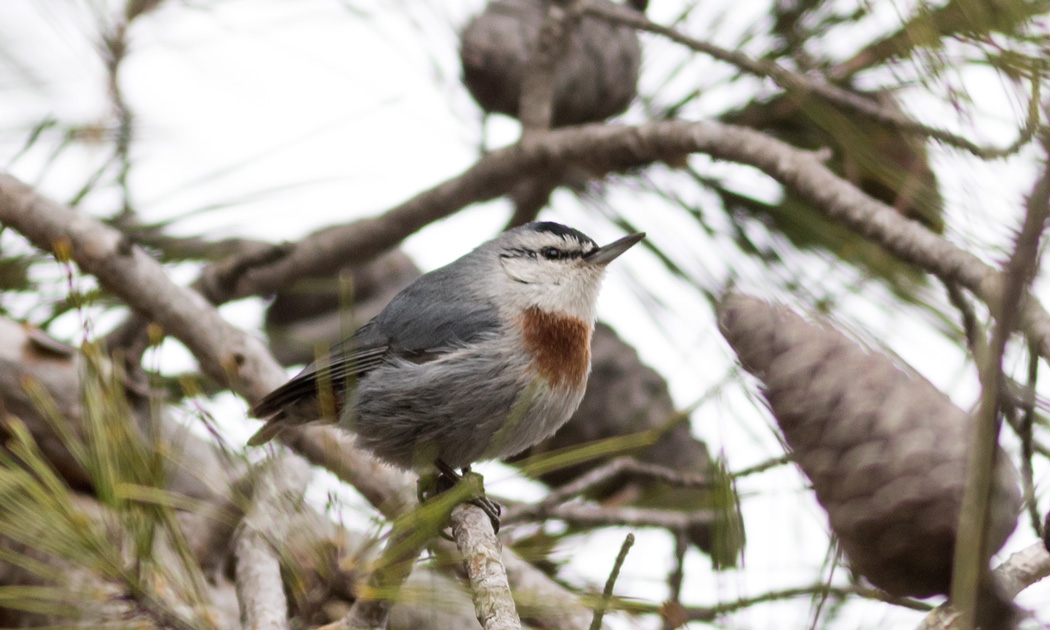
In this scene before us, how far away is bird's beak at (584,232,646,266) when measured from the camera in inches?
109

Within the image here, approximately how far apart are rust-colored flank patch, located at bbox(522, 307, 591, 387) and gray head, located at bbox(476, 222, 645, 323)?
42 millimetres

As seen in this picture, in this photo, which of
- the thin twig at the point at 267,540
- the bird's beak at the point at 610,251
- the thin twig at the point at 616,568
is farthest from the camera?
the bird's beak at the point at 610,251

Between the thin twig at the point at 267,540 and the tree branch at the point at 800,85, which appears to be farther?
the tree branch at the point at 800,85

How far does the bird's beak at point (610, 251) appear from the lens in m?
2.78

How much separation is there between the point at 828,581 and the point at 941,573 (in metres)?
0.13

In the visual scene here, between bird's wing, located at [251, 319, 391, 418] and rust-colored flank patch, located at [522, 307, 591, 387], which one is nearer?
bird's wing, located at [251, 319, 391, 418]

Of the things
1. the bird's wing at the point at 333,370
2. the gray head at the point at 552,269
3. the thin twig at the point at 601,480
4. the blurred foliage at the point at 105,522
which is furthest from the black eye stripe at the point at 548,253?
the blurred foliage at the point at 105,522

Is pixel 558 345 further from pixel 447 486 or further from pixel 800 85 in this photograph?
pixel 800 85

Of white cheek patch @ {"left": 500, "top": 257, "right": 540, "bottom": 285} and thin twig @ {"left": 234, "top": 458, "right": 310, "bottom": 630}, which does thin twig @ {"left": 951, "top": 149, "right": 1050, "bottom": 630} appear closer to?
thin twig @ {"left": 234, "top": 458, "right": 310, "bottom": 630}

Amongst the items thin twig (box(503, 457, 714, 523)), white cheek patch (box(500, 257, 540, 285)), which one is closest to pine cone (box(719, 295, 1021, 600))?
thin twig (box(503, 457, 714, 523))

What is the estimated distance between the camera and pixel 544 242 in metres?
2.96

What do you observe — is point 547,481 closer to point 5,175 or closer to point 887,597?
point 5,175

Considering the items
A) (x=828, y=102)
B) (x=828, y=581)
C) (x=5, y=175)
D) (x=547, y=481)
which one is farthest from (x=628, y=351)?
(x=828, y=581)

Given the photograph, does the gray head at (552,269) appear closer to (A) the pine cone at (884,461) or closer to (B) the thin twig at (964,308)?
(B) the thin twig at (964,308)
